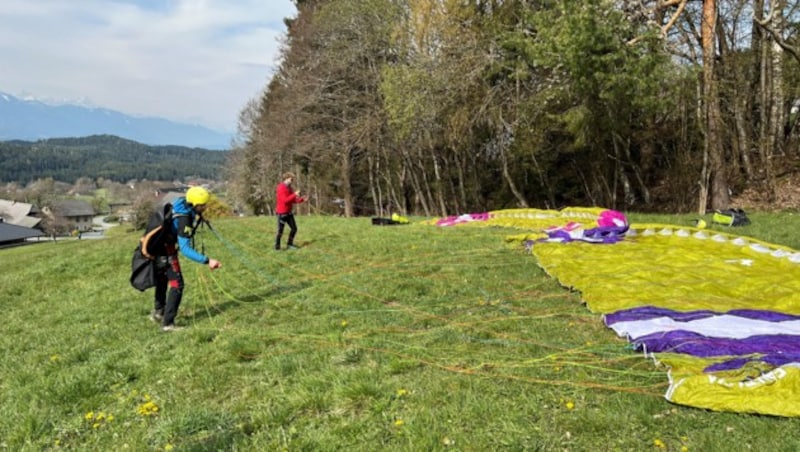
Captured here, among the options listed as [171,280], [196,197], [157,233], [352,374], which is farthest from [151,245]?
[352,374]

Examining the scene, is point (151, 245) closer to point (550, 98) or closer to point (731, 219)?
point (731, 219)

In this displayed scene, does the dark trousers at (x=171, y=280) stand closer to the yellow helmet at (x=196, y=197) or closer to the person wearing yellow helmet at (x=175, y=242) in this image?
the person wearing yellow helmet at (x=175, y=242)

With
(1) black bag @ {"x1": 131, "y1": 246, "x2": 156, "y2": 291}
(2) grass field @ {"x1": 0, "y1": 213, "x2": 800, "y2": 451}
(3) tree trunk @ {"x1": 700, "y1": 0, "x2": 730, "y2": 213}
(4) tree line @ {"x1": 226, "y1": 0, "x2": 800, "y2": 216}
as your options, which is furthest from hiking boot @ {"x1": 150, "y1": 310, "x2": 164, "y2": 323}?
(3) tree trunk @ {"x1": 700, "y1": 0, "x2": 730, "y2": 213}

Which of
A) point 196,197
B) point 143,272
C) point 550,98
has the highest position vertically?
point 550,98

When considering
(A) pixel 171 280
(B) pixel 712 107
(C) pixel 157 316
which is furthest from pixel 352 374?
(B) pixel 712 107

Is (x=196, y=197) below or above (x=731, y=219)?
above

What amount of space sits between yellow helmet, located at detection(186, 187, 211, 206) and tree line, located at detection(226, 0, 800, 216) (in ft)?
36.4

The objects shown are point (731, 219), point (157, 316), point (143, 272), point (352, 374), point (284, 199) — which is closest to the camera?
point (352, 374)

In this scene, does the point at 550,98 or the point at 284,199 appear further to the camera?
the point at 550,98

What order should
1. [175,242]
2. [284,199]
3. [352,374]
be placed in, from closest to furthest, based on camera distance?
[352,374]
[175,242]
[284,199]

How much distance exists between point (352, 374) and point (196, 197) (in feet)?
11.6

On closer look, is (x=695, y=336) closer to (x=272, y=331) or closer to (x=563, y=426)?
(x=563, y=426)

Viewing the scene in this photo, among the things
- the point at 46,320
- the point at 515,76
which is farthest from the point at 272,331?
the point at 515,76

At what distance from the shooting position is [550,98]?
17.1m
